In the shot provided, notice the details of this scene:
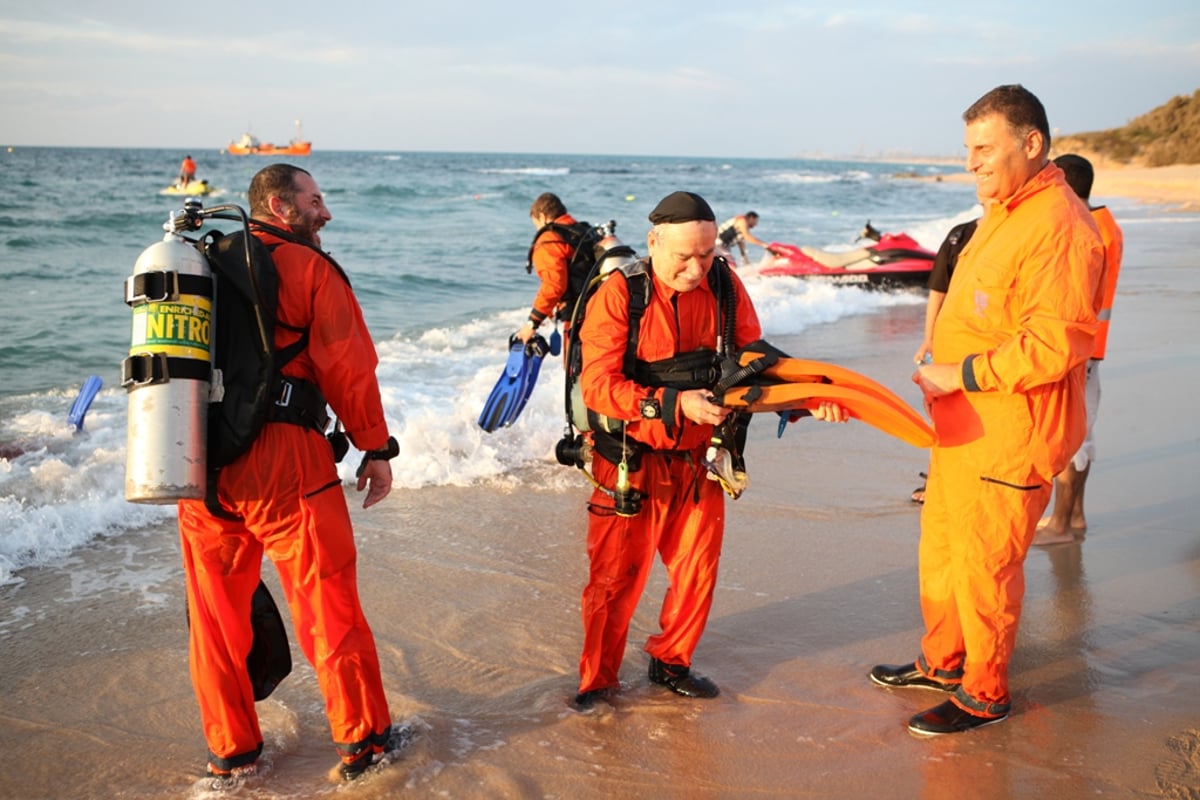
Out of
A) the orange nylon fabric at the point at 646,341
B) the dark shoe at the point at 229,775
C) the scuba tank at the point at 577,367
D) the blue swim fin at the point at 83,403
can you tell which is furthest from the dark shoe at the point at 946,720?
the blue swim fin at the point at 83,403

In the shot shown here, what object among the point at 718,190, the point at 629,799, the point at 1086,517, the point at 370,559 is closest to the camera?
the point at 629,799

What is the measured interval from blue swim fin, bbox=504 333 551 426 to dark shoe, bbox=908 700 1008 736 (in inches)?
153

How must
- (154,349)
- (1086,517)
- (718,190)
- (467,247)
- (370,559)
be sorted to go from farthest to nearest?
(718,190) → (467,247) → (1086,517) → (370,559) → (154,349)

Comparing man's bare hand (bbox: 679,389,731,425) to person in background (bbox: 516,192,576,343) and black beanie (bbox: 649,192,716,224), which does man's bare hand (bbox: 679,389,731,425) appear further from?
person in background (bbox: 516,192,576,343)

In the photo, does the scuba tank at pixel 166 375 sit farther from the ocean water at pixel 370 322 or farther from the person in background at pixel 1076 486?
the person in background at pixel 1076 486

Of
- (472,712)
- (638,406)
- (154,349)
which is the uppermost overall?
(154,349)

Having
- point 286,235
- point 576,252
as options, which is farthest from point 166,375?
point 576,252

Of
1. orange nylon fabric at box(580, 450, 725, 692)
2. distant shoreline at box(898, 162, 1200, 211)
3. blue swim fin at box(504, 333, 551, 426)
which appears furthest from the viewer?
distant shoreline at box(898, 162, 1200, 211)

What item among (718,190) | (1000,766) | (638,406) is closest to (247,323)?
(638,406)

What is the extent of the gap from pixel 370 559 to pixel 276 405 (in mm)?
2289

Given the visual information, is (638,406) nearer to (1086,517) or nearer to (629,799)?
(629,799)

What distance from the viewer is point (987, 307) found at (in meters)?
3.26

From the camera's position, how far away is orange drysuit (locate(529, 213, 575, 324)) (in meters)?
6.68

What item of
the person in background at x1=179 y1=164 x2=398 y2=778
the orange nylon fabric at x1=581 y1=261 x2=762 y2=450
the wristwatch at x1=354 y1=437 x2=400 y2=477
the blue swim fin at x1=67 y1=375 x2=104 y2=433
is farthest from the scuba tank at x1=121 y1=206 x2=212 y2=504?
the blue swim fin at x1=67 y1=375 x2=104 y2=433
